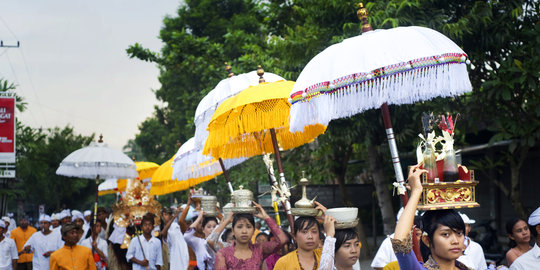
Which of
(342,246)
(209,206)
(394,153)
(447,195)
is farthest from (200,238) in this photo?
(447,195)

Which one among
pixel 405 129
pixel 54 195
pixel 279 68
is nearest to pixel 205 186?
pixel 279 68

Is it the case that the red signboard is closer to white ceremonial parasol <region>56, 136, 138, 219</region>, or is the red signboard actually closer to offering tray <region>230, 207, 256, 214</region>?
white ceremonial parasol <region>56, 136, 138, 219</region>

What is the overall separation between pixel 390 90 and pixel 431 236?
1.20m

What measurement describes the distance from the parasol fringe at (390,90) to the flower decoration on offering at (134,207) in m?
7.39

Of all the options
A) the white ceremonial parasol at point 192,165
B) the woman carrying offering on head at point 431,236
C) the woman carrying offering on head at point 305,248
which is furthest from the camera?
the white ceremonial parasol at point 192,165

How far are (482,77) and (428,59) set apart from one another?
793cm

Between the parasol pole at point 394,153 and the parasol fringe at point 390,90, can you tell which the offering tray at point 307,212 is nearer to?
the parasol fringe at point 390,90

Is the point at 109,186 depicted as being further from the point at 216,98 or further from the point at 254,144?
the point at 216,98

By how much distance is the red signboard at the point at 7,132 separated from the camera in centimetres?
1866

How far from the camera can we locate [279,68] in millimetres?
14086

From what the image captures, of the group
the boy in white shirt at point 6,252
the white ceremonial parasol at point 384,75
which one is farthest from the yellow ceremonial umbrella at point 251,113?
the boy in white shirt at point 6,252

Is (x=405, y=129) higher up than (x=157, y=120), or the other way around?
(x=157, y=120)

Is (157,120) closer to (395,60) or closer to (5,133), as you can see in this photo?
(5,133)

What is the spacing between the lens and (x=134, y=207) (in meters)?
11.7
